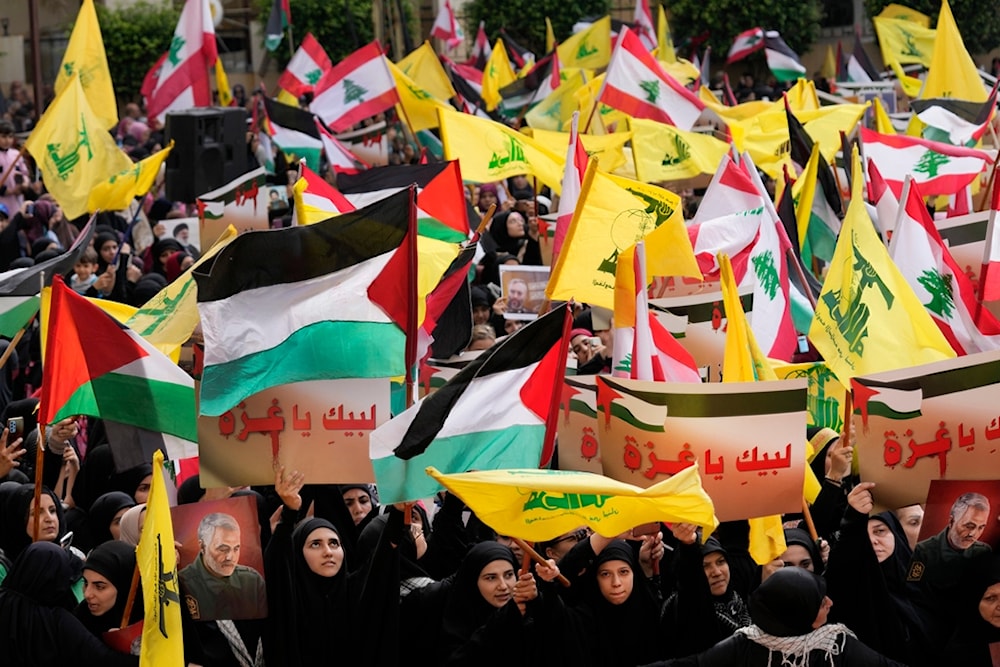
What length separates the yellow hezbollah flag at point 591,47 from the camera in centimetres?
2070

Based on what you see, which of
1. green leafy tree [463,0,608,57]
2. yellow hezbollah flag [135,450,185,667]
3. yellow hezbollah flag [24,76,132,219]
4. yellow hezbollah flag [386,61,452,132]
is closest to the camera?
yellow hezbollah flag [135,450,185,667]

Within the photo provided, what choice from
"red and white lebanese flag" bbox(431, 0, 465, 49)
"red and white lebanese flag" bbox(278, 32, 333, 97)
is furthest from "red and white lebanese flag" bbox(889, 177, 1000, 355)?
"red and white lebanese flag" bbox(431, 0, 465, 49)

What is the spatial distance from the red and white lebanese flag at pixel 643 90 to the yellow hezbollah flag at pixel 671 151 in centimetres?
94

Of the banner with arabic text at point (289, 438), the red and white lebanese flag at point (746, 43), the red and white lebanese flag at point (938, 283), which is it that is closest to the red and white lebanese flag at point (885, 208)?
the red and white lebanese flag at point (938, 283)

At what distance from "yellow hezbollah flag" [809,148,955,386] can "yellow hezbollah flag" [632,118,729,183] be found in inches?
195

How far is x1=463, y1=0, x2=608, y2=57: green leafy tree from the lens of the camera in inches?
1324

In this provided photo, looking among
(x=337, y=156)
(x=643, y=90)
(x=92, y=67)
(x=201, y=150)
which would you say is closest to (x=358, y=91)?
(x=337, y=156)

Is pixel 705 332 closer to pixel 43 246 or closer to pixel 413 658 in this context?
pixel 413 658

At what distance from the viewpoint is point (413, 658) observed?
277 inches

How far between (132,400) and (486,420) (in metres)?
1.52

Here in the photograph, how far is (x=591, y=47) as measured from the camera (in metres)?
20.8

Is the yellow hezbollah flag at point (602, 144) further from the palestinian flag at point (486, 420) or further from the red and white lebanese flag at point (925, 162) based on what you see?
the palestinian flag at point (486, 420)

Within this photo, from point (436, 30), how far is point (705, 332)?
723 inches

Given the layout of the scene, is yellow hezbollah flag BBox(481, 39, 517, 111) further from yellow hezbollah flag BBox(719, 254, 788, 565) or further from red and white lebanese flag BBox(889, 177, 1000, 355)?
yellow hezbollah flag BBox(719, 254, 788, 565)
